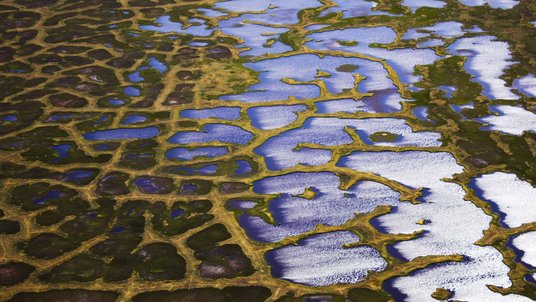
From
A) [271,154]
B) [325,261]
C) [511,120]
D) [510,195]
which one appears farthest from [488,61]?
[325,261]

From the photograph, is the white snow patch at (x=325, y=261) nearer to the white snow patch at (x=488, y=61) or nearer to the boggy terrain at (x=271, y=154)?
the boggy terrain at (x=271, y=154)

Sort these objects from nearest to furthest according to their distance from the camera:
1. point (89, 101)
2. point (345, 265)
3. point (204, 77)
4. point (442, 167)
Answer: point (345, 265) → point (442, 167) → point (89, 101) → point (204, 77)

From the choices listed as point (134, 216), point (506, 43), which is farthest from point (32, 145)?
point (506, 43)

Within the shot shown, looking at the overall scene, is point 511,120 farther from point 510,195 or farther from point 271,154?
point 271,154

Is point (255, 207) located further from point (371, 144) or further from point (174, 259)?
point (371, 144)

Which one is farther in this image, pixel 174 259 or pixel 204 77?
pixel 204 77

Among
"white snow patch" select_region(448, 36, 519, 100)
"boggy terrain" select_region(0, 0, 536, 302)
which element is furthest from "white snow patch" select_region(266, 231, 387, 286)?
"white snow patch" select_region(448, 36, 519, 100)

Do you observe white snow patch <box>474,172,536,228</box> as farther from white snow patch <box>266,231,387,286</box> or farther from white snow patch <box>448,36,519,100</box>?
white snow patch <box>448,36,519,100</box>

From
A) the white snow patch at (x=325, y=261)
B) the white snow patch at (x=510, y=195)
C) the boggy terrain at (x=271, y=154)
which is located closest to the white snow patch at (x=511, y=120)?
the boggy terrain at (x=271, y=154)

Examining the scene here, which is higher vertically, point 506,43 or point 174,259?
point 506,43
